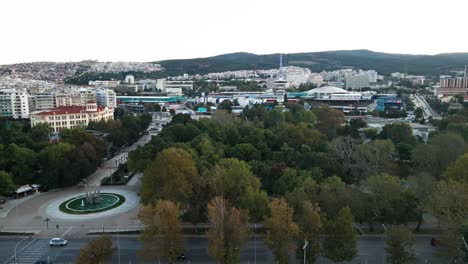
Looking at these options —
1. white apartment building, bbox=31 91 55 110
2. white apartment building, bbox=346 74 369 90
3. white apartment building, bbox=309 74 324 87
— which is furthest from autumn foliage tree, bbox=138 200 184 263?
white apartment building, bbox=309 74 324 87

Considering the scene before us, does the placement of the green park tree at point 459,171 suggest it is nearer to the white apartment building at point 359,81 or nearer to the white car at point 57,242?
the white car at point 57,242

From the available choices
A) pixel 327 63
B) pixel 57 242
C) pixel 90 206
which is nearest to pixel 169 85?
pixel 90 206

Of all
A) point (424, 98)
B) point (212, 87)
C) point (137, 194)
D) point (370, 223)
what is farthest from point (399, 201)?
point (212, 87)

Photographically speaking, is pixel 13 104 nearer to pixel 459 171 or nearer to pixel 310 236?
pixel 310 236

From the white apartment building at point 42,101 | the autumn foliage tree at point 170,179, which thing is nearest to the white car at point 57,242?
the autumn foliage tree at point 170,179

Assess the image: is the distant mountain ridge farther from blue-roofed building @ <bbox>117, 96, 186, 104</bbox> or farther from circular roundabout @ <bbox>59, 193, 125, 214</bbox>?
circular roundabout @ <bbox>59, 193, 125, 214</bbox>

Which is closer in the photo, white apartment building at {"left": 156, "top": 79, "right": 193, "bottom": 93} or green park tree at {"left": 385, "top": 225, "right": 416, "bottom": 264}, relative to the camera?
green park tree at {"left": 385, "top": 225, "right": 416, "bottom": 264}
